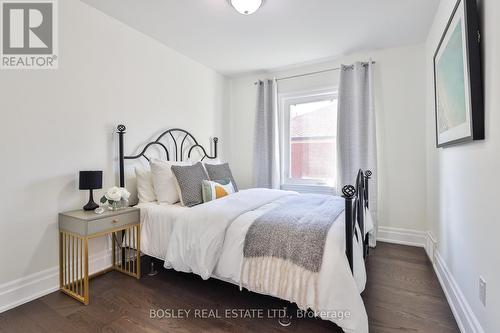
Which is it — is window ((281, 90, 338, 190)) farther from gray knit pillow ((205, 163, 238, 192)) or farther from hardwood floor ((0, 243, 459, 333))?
hardwood floor ((0, 243, 459, 333))

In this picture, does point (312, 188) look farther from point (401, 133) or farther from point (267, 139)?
point (401, 133)

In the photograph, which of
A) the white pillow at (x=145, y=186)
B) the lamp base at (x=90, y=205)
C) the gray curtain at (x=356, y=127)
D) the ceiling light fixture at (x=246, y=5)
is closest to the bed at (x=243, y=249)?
the white pillow at (x=145, y=186)

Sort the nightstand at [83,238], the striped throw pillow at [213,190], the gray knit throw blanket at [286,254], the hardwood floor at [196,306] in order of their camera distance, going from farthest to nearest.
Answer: the striped throw pillow at [213,190] < the nightstand at [83,238] < the hardwood floor at [196,306] < the gray knit throw blanket at [286,254]

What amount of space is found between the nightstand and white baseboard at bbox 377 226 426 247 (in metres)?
2.90

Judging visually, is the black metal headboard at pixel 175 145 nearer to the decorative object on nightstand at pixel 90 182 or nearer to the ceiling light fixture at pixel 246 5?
the decorative object on nightstand at pixel 90 182

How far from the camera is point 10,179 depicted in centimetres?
187

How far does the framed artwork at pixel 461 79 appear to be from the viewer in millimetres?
1368

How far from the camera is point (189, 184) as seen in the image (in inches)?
99.9

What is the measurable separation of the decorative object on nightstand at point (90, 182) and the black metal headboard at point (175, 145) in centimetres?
37

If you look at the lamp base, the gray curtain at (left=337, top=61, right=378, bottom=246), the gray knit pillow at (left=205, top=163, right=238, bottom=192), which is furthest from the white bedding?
the gray curtain at (left=337, top=61, right=378, bottom=246)

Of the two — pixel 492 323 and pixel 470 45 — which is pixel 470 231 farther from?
pixel 470 45

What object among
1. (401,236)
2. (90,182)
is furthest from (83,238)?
(401,236)

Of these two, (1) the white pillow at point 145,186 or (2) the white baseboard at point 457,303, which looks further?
(1) the white pillow at point 145,186

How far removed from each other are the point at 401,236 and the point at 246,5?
10.3 ft
